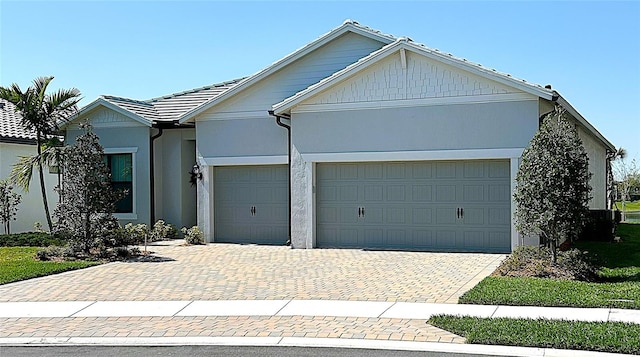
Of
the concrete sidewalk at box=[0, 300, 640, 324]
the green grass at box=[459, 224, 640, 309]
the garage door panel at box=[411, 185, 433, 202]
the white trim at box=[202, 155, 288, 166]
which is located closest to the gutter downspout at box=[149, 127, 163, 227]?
the white trim at box=[202, 155, 288, 166]

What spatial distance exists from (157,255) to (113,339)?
8931 mm

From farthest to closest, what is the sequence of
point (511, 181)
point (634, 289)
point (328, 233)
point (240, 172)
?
point (240, 172)
point (328, 233)
point (511, 181)
point (634, 289)

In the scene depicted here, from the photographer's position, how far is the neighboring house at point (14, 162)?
945 inches

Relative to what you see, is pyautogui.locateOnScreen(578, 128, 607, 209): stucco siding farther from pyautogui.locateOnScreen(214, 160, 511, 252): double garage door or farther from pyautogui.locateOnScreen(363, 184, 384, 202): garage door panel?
pyautogui.locateOnScreen(363, 184, 384, 202): garage door panel

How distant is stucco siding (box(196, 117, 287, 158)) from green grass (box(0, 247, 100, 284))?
19.1ft

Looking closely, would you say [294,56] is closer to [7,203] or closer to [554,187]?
[554,187]

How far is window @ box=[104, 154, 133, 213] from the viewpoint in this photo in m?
23.1

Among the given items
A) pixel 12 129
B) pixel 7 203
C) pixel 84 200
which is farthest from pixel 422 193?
pixel 12 129

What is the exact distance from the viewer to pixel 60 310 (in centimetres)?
1123

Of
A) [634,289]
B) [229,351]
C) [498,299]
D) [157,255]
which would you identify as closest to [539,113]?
[634,289]

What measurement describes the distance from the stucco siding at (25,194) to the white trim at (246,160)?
7.67 metres

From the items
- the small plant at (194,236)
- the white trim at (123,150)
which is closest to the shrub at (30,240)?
the white trim at (123,150)

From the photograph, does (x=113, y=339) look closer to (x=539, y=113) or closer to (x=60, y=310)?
(x=60, y=310)

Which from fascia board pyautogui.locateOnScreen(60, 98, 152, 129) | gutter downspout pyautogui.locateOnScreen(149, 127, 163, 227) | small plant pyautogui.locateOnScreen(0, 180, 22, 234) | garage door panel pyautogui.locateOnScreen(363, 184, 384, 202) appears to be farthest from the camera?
small plant pyautogui.locateOnScreen(0, 180, 22, 234)
